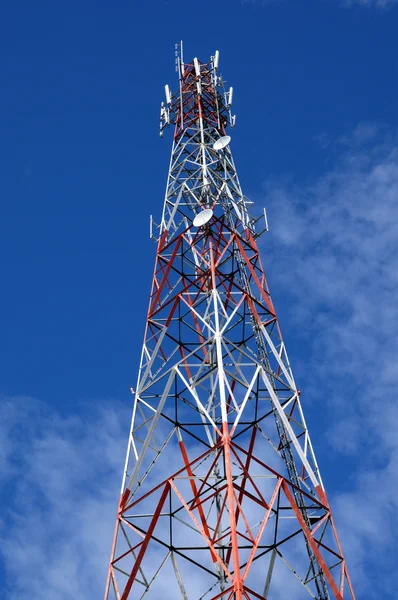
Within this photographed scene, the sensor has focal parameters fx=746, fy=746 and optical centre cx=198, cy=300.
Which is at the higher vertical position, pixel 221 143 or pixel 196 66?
pixel 196 66

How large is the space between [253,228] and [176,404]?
8069 millimetres

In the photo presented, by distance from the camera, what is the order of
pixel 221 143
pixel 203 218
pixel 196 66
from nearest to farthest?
pixel 203 218 → pixel 221 143 → pixel 196 66

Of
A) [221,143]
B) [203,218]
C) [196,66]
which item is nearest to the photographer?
[203,218]

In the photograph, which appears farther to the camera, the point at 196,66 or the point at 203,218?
the point at 196,66

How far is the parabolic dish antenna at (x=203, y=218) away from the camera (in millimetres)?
25281

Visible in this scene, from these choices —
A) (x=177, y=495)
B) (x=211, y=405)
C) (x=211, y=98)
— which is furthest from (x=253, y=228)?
(x=177, y=495)

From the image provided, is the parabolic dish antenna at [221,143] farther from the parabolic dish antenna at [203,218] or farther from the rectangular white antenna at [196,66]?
the rectangular white antenna at [196,66]

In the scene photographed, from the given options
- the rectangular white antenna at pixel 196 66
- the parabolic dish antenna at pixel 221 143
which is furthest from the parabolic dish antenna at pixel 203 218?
the rectangular white antenna at pixel 196 66

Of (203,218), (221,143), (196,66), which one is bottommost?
(203,218)

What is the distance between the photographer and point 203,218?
25.4 metres

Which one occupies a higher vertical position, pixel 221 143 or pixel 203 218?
pixel 221 143

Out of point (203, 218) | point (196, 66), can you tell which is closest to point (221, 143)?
point (203, 218)

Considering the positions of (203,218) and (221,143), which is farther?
(221,143)

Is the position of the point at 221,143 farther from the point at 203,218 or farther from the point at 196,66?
the point at 196,66
